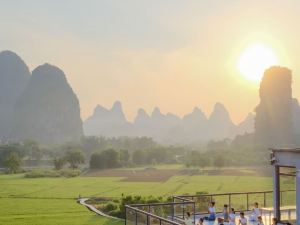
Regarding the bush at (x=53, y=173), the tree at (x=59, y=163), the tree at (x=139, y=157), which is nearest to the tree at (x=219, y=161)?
the tree at (x=139, y=157)

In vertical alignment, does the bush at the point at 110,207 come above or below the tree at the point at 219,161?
below

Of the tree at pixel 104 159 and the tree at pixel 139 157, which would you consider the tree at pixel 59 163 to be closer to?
the tree at pixel 104 159

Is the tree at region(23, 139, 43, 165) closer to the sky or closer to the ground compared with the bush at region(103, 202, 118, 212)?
closer to the sky

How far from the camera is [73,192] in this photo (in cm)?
5950

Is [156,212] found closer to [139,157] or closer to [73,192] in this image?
[73,192]

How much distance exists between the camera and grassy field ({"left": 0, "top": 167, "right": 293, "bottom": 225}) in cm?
3800

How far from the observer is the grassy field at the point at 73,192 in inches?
1496

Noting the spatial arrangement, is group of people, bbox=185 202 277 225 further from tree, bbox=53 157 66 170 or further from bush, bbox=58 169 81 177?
tree, bbox=53 157 66 170

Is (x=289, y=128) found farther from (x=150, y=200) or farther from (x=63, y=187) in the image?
(x=150, y=200)

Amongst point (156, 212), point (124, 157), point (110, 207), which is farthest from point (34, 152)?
point (156, 212)

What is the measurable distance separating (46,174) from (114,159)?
1771 cm

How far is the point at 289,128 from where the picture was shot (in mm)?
166250

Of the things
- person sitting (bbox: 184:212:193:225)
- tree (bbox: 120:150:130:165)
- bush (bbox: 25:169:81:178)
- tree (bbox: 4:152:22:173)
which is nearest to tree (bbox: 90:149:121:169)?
tree (bbox: 120:150:130:165)

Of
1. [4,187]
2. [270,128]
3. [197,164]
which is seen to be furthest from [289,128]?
[4,187]
